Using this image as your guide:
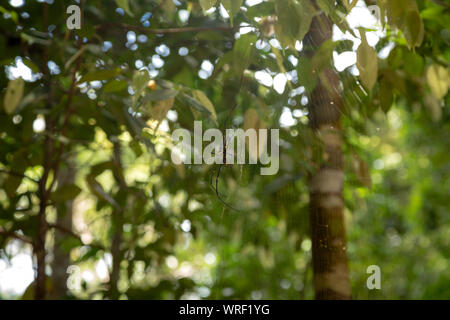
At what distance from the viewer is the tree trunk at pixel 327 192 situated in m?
0.67

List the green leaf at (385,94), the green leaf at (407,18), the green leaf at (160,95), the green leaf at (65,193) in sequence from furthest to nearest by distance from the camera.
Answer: the green leaf at (65,193) < the green leaf at (385,94) < the green leaf at (160,95) < the green leaf at (407,18)

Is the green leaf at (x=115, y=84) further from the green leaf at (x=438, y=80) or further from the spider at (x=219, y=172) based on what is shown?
the green leaf at (x=438, y=80)

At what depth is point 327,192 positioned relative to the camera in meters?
0.72

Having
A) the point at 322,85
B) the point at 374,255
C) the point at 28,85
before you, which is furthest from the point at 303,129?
the point at 374,255

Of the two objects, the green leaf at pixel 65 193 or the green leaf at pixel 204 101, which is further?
the green leaf at pixel 65 193

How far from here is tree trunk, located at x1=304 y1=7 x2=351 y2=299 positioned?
0.67 m

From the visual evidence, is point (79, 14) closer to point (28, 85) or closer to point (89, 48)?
point (89, 48)

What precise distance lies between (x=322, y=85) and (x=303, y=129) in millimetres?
85

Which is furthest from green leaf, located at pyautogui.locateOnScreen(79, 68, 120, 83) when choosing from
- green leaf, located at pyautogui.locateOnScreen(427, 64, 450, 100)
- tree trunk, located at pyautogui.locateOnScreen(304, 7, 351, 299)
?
green leaf, located at pyautogui.locateOnScreen(427, 64, 450, 100)

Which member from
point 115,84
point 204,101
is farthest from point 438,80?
point 115,84

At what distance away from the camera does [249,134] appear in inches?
25.4

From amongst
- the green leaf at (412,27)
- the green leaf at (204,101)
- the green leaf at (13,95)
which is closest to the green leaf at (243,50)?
the green leaf at (204,101)
